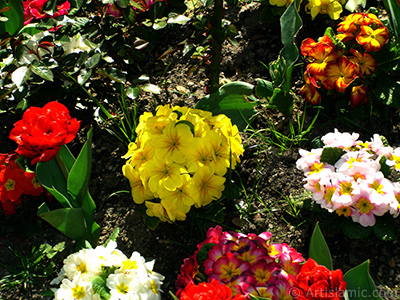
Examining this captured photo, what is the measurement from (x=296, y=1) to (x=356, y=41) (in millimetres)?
323

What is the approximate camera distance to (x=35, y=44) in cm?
207

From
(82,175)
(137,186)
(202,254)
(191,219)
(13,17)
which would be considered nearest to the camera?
(202,254)

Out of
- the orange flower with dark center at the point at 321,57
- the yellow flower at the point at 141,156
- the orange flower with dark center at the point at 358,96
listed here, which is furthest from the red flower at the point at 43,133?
the orange flower with dark center at the point at 358,96

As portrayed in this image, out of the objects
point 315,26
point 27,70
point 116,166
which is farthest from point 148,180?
point 315,26

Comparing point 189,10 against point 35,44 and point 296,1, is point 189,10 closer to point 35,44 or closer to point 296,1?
point 296,1

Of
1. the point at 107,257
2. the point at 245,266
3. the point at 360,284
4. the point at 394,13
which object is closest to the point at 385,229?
the point at 360,284

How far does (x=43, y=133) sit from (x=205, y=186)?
622 mm

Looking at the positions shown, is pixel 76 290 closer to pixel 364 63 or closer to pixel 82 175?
pixel 82 175

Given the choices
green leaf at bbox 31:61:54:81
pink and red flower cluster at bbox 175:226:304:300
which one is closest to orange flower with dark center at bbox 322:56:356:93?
pink and red flower cluster at bbox 175:226:304:300

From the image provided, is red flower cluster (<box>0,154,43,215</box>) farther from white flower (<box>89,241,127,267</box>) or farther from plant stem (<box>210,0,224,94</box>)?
plant stem (<box>210,0,224,94</box>)

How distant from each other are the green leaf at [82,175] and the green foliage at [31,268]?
0.25 m

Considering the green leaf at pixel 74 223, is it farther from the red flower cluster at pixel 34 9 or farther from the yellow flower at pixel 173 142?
the red flower cluster at pixel 34 9

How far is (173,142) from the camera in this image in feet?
6.11

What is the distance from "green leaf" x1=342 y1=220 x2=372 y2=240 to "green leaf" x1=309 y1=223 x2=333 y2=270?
1.02 ft
